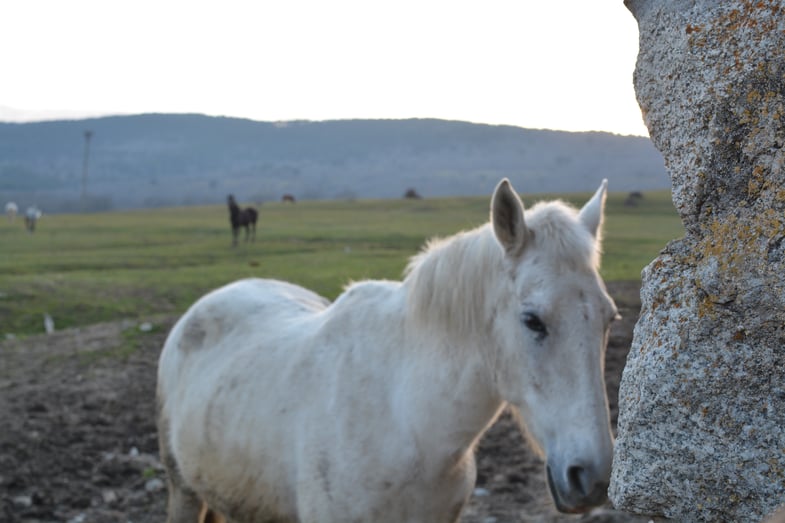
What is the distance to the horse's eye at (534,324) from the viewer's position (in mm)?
3232

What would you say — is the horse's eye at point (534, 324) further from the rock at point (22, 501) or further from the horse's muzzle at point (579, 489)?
the rock at point (22, 501)


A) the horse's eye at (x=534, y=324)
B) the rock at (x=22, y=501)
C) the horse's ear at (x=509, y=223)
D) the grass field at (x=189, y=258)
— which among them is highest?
the horse's ear at (x=509, y=223)

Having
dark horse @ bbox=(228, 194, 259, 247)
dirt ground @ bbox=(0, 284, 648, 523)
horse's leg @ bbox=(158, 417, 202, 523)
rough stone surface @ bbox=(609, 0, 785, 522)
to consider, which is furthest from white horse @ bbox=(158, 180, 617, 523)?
dark horse @ bbox=(228, 194, 259, 247)

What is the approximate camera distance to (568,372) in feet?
10.3

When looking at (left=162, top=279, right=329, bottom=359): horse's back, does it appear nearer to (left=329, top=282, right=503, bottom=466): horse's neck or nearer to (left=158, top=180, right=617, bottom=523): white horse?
(left=158, top=180, right=617, bottom=523): white horse

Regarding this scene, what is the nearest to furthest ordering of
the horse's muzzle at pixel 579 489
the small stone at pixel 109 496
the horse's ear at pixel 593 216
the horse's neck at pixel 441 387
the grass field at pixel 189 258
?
1. the horse's muzzle at pixel 579 489
2. the horse's neck at pixel 441 387
3. the horse's ear at pixel 593 216
4. the small stone at pixel 109 496
5. the grass field at pixel 189 258

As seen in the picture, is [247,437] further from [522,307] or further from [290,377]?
[522,307]

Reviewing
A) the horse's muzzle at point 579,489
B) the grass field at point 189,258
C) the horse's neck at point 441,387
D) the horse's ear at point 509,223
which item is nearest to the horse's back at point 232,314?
the horse's neck at point 441,387

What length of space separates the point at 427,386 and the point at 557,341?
2.20 ft

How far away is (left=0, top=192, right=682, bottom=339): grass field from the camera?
15109mm

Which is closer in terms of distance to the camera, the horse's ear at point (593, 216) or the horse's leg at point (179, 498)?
the horse's ear at point (593, 216)

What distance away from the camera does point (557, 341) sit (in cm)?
319

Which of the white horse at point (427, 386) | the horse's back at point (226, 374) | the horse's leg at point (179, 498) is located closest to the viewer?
the white horse at point (427, 386)

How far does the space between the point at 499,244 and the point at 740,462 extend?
2011mm
